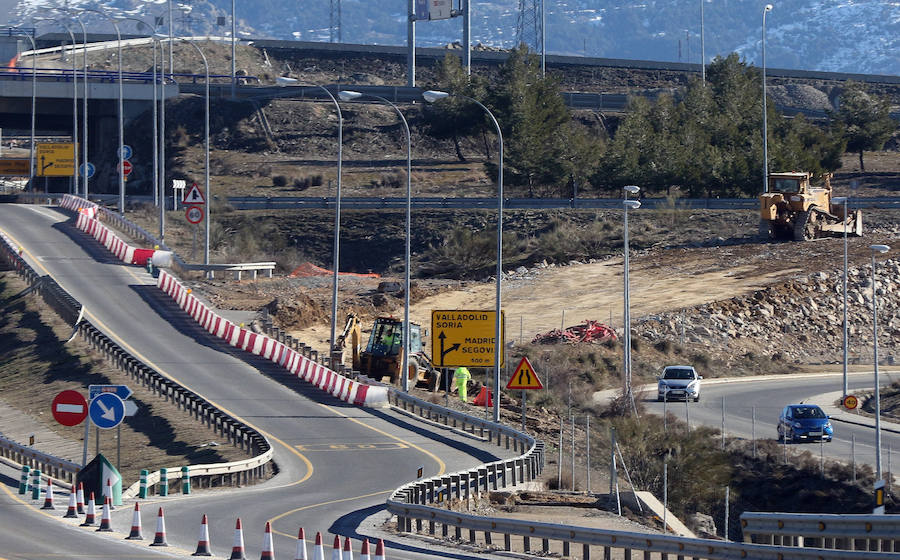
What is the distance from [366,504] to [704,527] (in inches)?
352

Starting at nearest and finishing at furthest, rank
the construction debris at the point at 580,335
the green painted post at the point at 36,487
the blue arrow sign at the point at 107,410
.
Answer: the blue arrow sign at the point at 107,410, the green painted post at the point at 36,487, the construction debris at the point at 580,335

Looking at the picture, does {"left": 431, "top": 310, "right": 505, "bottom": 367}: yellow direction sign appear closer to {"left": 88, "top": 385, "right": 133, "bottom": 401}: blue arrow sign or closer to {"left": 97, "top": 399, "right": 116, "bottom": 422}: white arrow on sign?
{"left": 88, "top": 385, "right": 133, "bottom": 401}: blue arrow sign

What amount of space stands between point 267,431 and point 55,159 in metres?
60.7

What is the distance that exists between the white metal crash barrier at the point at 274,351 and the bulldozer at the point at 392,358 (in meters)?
1.62

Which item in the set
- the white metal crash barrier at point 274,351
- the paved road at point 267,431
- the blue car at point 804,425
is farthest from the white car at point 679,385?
the paved road at point 267,431

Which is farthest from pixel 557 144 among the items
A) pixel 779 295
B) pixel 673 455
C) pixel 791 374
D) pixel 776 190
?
pixel 673 455

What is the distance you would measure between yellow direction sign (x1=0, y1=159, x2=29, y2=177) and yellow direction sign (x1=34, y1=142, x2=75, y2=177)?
297 inches

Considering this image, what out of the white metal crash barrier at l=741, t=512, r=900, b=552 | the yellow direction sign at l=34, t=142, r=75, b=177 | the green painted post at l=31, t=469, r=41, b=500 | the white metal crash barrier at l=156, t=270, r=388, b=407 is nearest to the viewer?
the white metal crash barrier at l=741, t=512, r=900, b=552

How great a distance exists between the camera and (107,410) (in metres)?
23.4

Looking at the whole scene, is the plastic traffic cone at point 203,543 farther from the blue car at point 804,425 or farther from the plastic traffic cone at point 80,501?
the blue car at point 804,425

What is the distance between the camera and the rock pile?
182ft

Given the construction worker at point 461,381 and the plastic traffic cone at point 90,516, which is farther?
the construction worker at point 461,381

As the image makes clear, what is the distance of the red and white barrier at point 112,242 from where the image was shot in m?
59.8

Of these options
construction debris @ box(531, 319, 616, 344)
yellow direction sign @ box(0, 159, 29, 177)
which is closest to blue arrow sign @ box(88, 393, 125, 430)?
construction debris @ box(531, 319, 616, 344)
